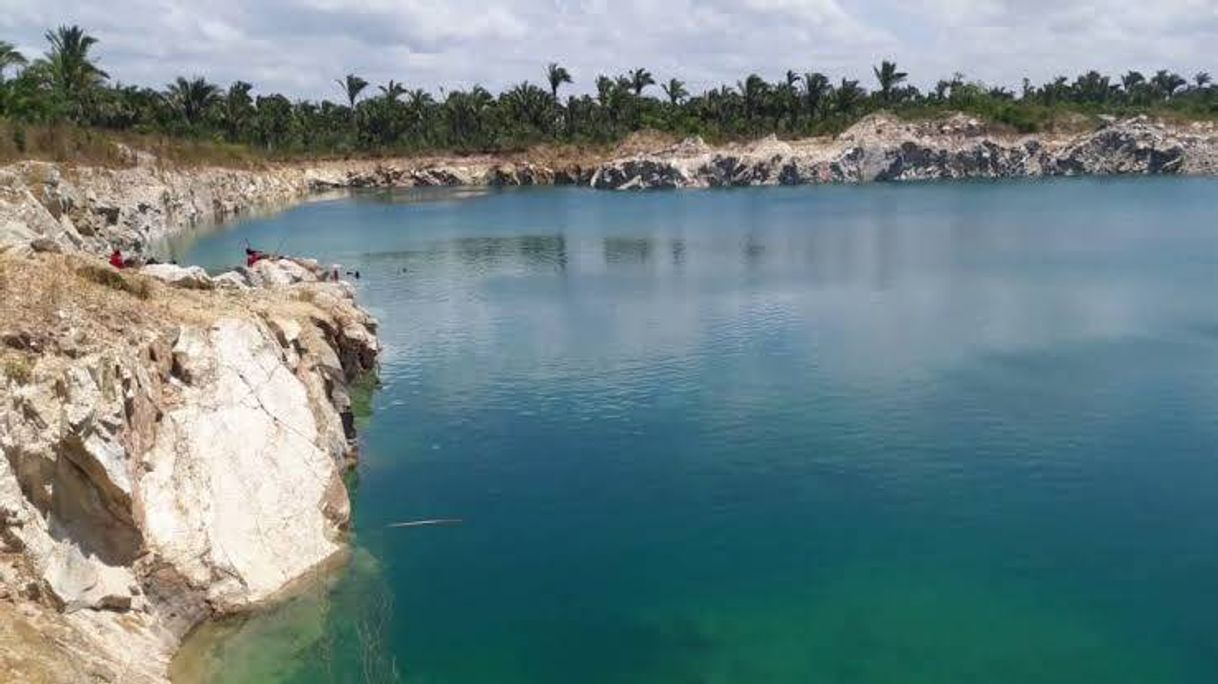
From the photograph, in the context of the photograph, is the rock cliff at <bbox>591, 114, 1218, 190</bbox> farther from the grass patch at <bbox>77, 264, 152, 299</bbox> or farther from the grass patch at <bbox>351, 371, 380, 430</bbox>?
the grass patch at <bbox>77, 264, 152, 299</bbox>

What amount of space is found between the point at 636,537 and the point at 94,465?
13955 mm

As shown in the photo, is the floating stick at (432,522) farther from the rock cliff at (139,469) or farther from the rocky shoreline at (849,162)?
the rocky shoreline at (849,162)

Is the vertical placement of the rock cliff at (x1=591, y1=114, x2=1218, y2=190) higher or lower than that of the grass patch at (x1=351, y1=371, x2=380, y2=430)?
higher

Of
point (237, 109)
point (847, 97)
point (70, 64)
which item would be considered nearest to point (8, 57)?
point (70, 64)

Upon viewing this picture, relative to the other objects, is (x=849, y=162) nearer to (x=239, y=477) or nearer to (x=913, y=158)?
(x=913, y=158)

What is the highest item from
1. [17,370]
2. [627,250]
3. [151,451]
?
[17,370]

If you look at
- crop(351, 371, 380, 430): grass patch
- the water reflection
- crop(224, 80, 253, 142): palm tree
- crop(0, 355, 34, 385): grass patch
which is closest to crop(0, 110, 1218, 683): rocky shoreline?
crop(0, 355, 34, 385): grass patch

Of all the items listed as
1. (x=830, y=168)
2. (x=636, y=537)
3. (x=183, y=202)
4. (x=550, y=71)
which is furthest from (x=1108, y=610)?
(x=550, y=71)

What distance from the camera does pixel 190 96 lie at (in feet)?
536

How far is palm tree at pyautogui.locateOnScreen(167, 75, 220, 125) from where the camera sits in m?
163

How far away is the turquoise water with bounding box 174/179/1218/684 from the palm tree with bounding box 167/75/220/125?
112632 millimetres

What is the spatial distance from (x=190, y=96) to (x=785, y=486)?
511 feet

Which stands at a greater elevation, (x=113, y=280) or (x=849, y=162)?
(x=849, y=162)

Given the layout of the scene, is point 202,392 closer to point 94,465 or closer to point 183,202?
point 94,465
